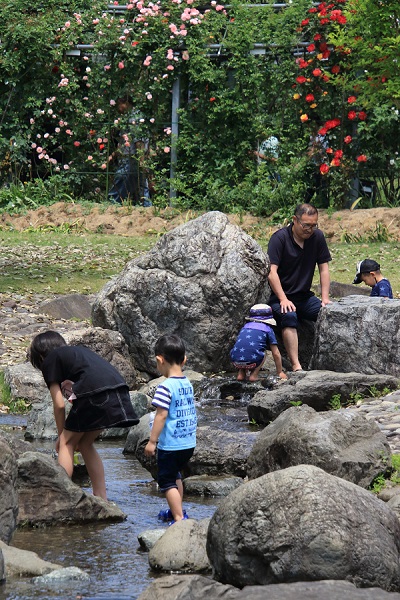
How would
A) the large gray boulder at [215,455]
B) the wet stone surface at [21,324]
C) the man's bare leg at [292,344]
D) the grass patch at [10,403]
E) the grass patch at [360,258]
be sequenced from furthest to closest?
the grass patch at [360,258] → the wet stone surface at [21,324] → the man's bare leg at [292,344] → the grass patch at [10,403] → the large gray boulder at [215,455]

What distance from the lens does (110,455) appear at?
26.7 ft

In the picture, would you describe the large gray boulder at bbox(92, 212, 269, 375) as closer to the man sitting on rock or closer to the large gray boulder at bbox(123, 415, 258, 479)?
the man sitting on rock

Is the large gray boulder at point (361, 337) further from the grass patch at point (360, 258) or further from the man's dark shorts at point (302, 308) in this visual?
the grass patch at point (360, 258)

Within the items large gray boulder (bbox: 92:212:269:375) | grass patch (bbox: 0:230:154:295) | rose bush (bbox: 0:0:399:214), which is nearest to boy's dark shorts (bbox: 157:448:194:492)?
large gray boulder (bbox: 92:212:269:375)

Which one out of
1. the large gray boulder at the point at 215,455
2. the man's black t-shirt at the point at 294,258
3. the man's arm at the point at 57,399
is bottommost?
the large gray boulder at the point at 215,455

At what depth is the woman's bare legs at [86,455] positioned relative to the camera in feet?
22.0

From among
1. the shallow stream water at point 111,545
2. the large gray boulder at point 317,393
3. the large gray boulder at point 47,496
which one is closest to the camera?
the shallow stream water at point 111,545

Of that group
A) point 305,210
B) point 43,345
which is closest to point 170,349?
point 43,345

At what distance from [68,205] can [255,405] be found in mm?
12105

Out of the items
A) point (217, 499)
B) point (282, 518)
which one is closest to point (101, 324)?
point (217, 499)

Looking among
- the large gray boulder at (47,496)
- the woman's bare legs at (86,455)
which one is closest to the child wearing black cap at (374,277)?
the woman's bare legs at (86,455)

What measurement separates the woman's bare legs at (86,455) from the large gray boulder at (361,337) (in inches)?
136

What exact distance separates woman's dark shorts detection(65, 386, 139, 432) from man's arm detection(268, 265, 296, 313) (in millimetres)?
4116

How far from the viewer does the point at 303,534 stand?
478 cm
